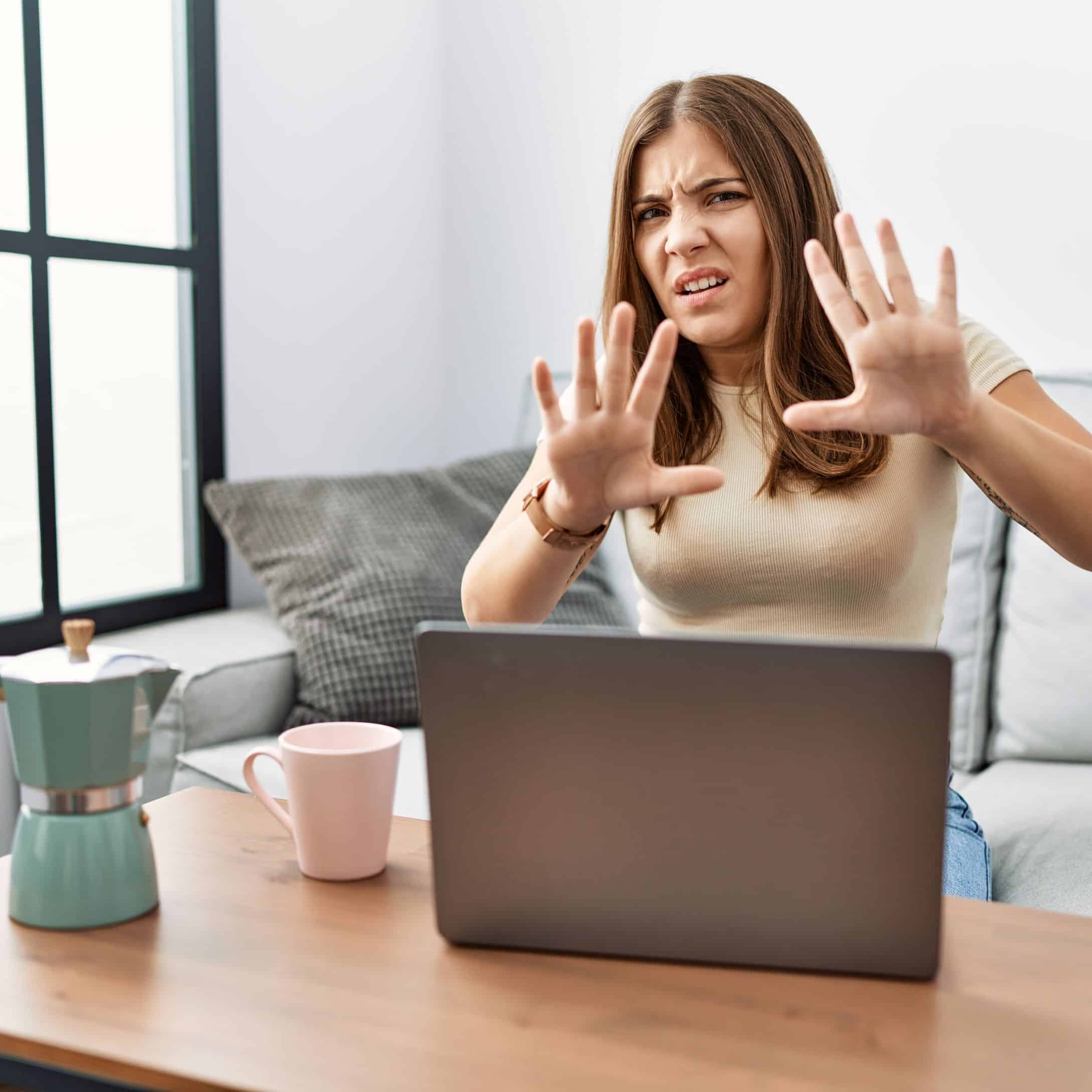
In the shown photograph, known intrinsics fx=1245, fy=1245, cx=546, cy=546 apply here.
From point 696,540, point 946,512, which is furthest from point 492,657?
point 946,512

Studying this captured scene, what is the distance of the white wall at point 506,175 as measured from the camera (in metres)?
2.11

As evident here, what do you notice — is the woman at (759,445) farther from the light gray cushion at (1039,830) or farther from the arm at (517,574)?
the light gray cushion at (1039,830)

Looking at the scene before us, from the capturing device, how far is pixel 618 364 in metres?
0.89

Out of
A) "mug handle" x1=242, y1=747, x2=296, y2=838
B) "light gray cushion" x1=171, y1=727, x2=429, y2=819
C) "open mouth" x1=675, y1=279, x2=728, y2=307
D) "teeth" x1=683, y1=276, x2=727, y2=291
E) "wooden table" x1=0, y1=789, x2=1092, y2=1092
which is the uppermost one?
"teeth" x1=683, y1=276, x2=727, y2=291

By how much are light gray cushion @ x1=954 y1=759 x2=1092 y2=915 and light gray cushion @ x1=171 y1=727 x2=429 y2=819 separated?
70cm

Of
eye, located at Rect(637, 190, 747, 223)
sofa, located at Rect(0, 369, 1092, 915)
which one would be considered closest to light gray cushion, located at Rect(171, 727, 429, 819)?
sofa, located at Rect(0, 369, 1092, 915)

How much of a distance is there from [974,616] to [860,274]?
3.55 feet

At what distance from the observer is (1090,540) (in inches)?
45.4

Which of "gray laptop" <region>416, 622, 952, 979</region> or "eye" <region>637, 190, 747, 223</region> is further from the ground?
"eye" <region>637, 190, 747, 223</region>

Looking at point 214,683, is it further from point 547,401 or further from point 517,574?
point 547,401

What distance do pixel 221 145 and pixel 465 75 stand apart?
0.65 metres

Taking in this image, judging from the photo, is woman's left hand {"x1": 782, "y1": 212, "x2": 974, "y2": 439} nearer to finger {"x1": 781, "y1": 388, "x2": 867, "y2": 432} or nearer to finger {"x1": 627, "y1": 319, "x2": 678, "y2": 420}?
finger {"x1": 781, "y1": 388, "x2": 867, "y2": 432}

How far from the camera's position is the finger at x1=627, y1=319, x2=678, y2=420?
2.84ft

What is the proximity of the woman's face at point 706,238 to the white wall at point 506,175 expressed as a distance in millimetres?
918
